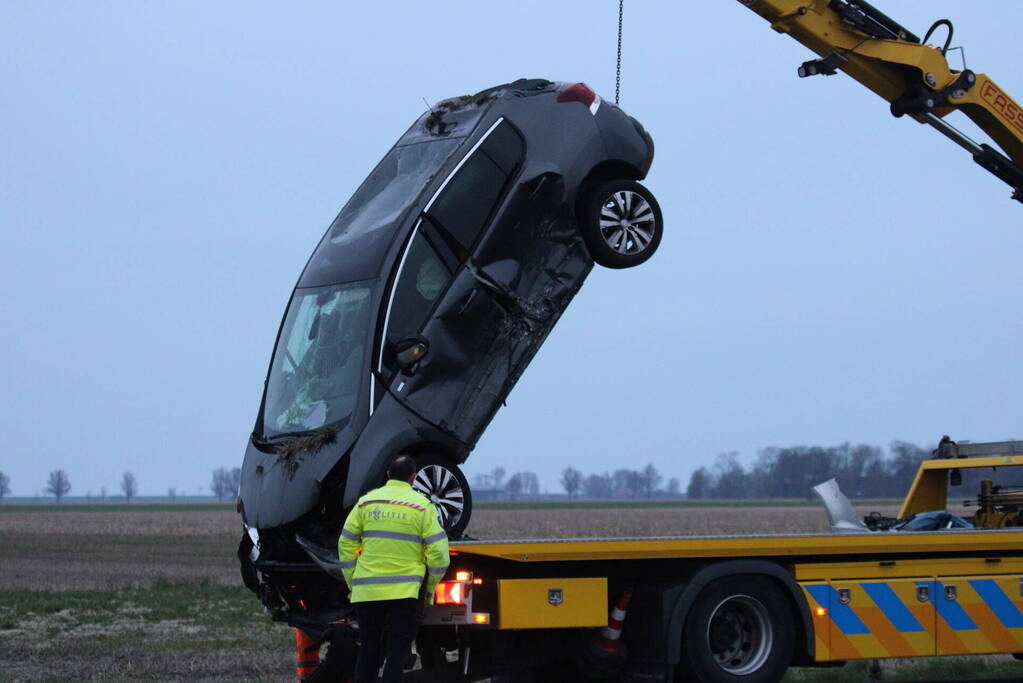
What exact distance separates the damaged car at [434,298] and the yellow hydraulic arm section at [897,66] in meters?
1.64

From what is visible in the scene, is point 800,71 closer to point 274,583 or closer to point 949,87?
point 949,87

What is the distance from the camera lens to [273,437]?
406 inches

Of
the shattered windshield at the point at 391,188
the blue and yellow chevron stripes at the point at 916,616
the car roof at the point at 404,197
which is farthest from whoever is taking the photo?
the shattered windshield at the point at 391,188

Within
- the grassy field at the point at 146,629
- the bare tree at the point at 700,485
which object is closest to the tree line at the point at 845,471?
the grassy field at the point at 146,629

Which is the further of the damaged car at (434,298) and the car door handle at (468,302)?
the car door handle at (468,302)

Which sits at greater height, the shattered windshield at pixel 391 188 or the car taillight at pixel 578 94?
the car taillight at pixel 578 94

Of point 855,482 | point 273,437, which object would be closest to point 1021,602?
point 855,482

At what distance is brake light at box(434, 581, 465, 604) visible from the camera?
839cm

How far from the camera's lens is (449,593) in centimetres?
841

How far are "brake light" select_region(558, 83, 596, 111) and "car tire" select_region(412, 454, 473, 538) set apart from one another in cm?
315

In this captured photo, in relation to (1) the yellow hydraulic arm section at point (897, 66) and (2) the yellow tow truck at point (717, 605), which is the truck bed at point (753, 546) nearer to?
(2) the yellow tow truck at point (717, 605)

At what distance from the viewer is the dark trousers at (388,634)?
8141mm

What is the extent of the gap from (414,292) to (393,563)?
8.73 ft

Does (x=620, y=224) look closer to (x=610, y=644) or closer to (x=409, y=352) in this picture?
(x=409, y=352)
